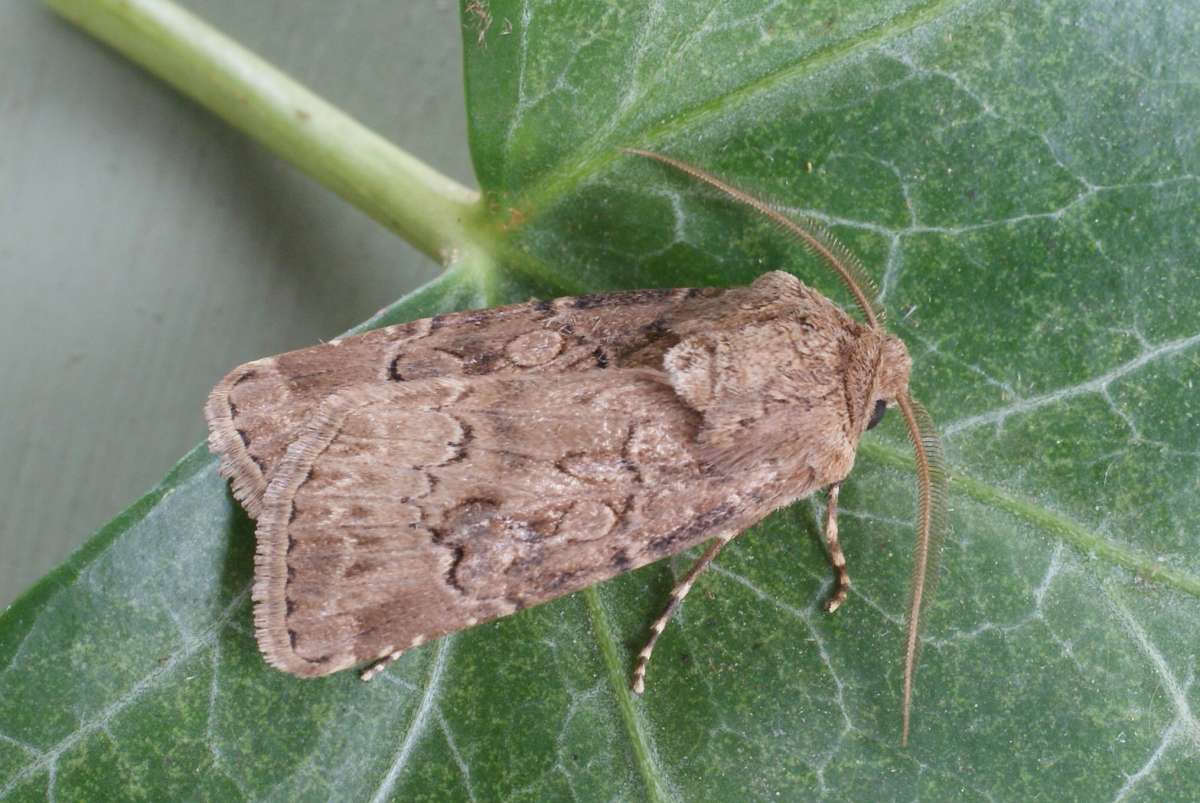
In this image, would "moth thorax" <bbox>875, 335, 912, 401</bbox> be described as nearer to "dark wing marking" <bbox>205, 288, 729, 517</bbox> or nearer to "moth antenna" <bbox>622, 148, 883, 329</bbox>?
"moth antenna" <bbox>622, 148, 883, 329</bbox>

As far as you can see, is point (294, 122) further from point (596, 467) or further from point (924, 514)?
point (924, 514)

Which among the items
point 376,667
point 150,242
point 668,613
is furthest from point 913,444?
point 150,242

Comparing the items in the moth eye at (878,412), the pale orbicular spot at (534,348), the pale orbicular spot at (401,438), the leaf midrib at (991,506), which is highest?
the pale orbicular spot at (401,438)

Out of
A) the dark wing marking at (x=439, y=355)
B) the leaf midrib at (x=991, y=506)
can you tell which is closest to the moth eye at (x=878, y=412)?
the leaf midrib at (x=991, y=506)

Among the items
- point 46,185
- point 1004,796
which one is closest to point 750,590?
point 1004,796

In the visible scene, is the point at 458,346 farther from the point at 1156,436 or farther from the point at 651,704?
the point at 1156,436

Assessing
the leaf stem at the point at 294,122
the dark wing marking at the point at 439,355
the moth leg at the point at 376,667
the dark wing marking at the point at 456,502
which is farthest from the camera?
the leaf stem at the point at 294,122

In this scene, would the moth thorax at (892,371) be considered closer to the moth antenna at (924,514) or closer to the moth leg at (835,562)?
the moth antenna at (924,514)
